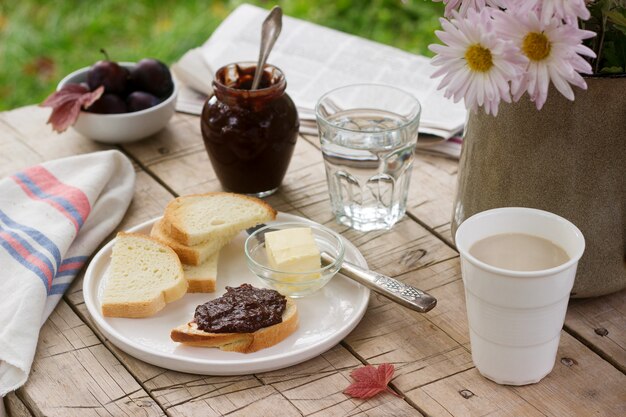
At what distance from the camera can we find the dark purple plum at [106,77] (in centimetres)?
166

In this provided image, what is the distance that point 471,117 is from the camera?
120 cm

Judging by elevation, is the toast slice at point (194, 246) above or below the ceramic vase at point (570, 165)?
below

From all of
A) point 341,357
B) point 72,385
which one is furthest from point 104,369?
point 341,357

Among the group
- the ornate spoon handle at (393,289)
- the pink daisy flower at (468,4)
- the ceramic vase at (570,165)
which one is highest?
the pink daisy flower at (468,4)

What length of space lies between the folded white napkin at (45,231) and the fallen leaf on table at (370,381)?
1.36ft

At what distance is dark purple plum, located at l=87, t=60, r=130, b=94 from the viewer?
166 centimetres

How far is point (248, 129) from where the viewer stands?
4.75 feet

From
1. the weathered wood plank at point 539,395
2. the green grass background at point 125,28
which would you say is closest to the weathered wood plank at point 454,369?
the weathered wood plank at point 539,395

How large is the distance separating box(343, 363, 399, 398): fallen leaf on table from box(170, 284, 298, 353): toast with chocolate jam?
4.7 inches

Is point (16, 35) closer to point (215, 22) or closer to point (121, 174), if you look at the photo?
point (215, 22)

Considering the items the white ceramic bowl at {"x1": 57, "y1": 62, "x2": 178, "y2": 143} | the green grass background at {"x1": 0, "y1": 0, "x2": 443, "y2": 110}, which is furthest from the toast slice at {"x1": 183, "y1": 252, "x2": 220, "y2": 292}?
the green grass background at {"x1": 0, "y1": 0, "x2": 443, "y2": 110}

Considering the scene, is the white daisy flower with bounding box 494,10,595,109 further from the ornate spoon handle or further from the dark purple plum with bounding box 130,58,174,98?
the dark purple plum with bounding box 130,58,174,98

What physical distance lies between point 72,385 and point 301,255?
13.8 inches

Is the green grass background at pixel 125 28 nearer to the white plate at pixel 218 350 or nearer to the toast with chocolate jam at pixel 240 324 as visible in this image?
the white plate at pixel 218 350
